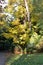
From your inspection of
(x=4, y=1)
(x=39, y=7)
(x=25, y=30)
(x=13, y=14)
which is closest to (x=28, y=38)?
(x=25, y=30)

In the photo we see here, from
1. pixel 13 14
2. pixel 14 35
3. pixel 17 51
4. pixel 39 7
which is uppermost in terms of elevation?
pixel 39 7

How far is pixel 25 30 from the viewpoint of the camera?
64.3 feet

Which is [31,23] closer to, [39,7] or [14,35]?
[14,35]

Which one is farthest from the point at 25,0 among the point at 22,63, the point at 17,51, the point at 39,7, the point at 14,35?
the point at 22,63

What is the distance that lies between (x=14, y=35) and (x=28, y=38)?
39.0 inches

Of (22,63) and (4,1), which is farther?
(4,1)

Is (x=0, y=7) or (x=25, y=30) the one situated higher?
(x=0, y=7)

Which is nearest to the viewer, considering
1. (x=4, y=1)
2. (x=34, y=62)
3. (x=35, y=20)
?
(x=34, y=62)

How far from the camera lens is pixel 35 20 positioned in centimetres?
1920

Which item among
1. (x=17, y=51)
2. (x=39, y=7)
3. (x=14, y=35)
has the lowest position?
(x=17, y=51)

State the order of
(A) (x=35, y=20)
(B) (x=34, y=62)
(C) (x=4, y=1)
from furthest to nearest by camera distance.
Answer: (C) (x=4, y=1)
(A) (x=35, y=20)
(B) (x=34, y=62)

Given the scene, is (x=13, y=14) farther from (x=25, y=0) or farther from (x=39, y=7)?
(x=39, y=7)

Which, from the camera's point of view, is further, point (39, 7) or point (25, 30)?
point (25, 30)

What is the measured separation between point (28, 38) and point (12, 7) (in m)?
2.31
